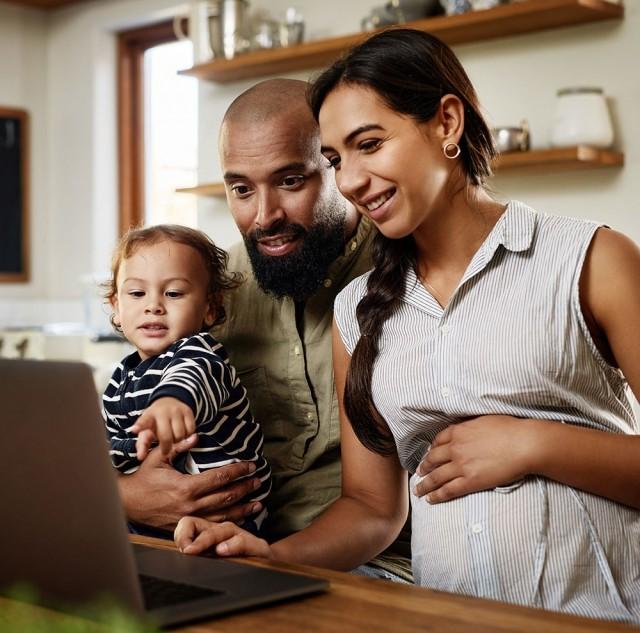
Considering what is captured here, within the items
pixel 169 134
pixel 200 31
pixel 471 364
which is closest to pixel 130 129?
pixel 169 134

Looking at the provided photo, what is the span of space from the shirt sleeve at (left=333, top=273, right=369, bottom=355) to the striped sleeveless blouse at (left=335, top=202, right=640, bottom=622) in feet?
0.48

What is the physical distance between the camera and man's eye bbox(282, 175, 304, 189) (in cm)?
207

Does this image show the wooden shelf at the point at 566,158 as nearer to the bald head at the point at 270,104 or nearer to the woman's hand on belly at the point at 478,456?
the bald head at the point at 270,104

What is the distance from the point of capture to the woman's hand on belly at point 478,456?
1404mm

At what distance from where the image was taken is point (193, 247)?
6.75ft

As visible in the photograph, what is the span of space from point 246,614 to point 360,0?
3851 mm

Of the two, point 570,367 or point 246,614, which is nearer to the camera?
point 246,614

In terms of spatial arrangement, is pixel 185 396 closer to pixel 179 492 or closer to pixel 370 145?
pixel 179 492

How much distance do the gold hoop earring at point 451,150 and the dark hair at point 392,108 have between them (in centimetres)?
3

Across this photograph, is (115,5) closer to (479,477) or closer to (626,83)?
(626,83)

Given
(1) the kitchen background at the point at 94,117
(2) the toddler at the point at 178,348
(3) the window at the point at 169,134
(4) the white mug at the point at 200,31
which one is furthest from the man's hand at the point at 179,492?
(3) the window at the point at 169,134

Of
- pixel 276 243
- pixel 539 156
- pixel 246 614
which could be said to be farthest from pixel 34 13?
pixel 246 614

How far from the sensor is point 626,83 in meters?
3.75

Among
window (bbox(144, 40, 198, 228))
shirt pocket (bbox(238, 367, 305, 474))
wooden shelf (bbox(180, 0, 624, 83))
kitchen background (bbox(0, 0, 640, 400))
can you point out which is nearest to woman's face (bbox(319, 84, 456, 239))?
shirt pocket (bbox(238, 367, 305, 474))
